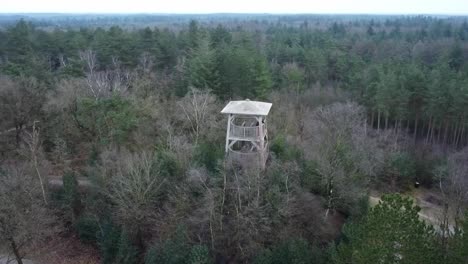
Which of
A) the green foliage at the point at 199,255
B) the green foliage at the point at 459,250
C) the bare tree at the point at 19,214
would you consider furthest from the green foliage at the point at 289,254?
the bare tree at the point at 19,214

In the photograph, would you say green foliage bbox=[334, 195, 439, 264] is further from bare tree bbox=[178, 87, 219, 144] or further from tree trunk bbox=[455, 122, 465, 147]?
tree trunk bbox=[455, 122, 465, 147]

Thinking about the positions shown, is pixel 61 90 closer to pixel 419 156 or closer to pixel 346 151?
pixel 346 151

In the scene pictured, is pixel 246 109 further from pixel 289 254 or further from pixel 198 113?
pixel 289 254

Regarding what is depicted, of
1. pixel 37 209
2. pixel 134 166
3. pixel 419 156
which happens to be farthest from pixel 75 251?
pixel 419 156

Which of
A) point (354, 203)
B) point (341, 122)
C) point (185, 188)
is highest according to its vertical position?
point (341, 122)

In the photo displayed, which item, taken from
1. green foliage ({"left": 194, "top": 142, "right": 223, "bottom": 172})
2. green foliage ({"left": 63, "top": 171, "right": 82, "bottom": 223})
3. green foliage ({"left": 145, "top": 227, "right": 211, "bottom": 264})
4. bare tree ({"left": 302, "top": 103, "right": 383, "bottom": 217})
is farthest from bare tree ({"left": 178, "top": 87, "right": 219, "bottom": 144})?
green foliage ({"left": 145, "top": 227, "right": 211, "bottom": 264})

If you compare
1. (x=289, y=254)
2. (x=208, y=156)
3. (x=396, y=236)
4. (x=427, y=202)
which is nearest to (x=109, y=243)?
(x=208, y=156)
